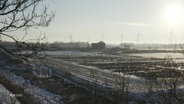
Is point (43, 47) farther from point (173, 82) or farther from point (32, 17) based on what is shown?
point (173, 82)

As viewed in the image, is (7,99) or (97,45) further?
(97,45)

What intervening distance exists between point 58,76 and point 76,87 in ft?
Result: 24.0

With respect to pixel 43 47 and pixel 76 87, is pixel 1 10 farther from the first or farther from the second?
pixel 76 87

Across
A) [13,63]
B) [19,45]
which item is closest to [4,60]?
[13,63]

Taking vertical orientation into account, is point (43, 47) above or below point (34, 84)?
above

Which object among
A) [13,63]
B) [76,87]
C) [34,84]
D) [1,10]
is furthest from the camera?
[13,63]

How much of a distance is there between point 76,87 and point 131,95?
21.0 feet

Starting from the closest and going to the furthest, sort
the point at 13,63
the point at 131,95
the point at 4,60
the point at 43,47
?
the point at 43,47 < the point at 131,95 < the point at 13,63 < the point at 4,60

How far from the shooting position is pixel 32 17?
715 cm

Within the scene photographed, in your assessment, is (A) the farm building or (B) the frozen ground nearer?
(B) the frozen ground

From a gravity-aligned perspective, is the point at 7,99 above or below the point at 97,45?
below

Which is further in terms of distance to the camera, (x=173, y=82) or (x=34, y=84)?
(x=34, y=84)

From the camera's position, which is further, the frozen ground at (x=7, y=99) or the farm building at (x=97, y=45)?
the farm building at (x=97, y=45)

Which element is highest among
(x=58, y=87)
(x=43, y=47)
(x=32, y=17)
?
(x=32, y=17)
